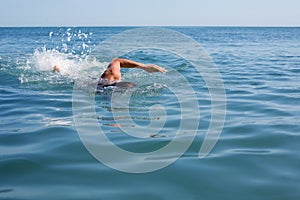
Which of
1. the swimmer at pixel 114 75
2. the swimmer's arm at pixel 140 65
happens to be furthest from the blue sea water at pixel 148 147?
the swimmer's arm at pixel 140 65

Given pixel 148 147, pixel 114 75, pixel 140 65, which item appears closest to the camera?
pixel 148 147

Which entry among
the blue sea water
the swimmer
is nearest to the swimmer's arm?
the swimmer

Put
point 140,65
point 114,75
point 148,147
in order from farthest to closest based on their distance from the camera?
point 114,75 < point 140,65 < point 148,147

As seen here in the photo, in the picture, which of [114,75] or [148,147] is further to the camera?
[114,75]

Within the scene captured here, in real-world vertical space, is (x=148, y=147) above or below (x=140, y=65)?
below

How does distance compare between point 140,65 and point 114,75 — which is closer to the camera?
point 140,65

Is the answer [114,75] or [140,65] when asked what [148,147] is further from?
[114,75]

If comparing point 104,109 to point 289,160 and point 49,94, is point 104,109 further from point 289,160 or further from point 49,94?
point 289,160

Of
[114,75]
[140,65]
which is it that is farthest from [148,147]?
[114,75]

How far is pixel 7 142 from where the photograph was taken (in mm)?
4449

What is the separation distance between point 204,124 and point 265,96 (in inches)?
98.0

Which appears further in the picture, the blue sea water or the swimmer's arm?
the swimmer's arm

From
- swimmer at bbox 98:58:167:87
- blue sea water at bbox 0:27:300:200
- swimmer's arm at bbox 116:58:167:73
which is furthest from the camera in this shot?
swimmer at bbox 98:58:167:87

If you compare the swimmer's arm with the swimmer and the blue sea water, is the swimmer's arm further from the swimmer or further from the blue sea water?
the blue sea water
